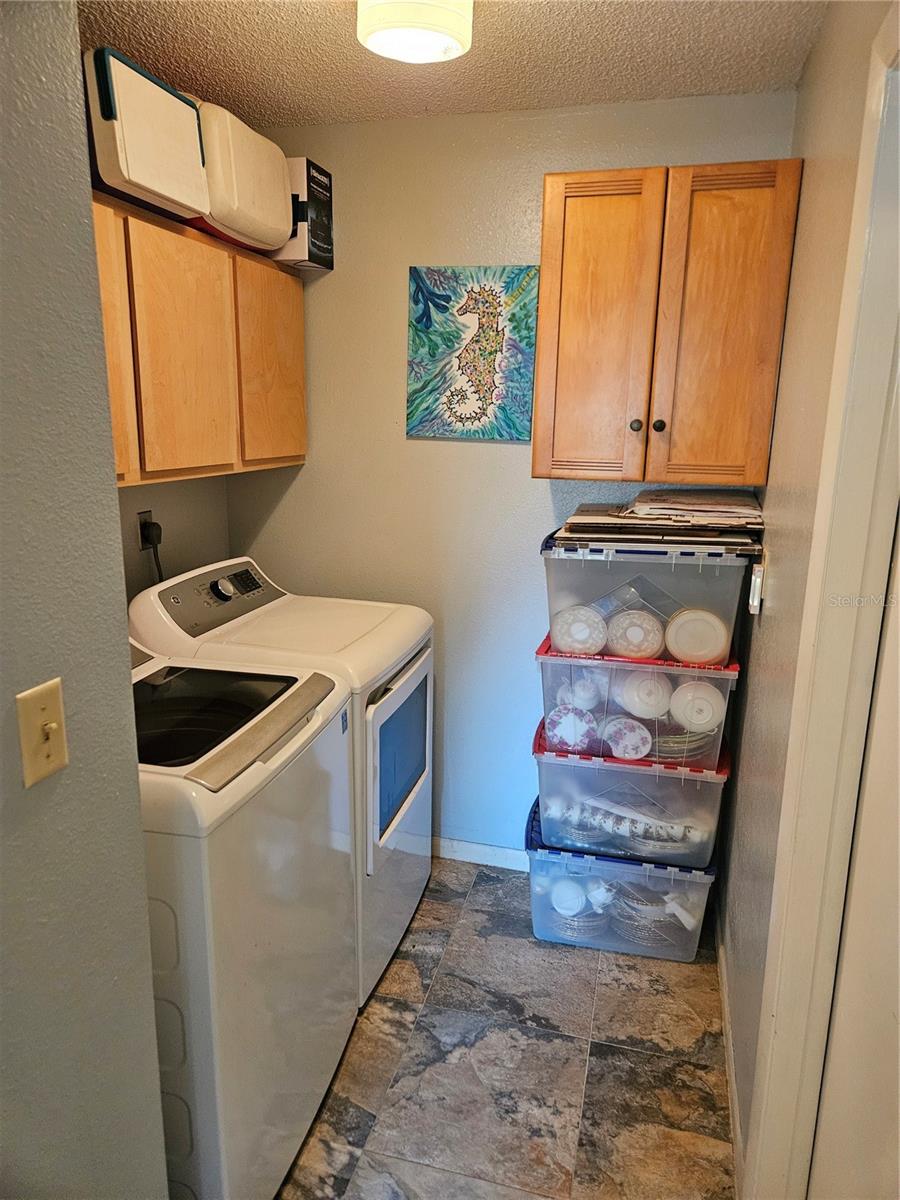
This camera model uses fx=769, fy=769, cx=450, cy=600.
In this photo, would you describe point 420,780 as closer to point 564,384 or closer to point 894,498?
point 564,384

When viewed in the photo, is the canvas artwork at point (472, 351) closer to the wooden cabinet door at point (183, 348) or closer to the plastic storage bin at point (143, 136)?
the wooden cabinet door at point (183, 348)

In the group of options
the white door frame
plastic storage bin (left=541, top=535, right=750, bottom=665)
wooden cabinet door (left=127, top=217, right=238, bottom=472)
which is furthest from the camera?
plastic storage bin (left=541, top=535, right=750, bottom=665)

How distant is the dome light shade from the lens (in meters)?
1.48

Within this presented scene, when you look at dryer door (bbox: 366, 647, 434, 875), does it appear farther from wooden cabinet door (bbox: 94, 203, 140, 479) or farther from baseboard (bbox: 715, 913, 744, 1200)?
baseboard (bbox: 715, 913, 744, 1200)

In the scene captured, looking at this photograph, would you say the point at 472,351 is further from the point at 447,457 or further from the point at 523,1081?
the point at 523,1081

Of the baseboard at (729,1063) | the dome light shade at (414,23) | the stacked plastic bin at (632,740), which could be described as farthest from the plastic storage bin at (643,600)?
the dome light shade at (414,23)

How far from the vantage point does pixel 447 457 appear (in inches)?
98.6

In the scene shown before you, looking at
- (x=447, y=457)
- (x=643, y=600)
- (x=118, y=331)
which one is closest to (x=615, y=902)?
(x=643, y=600)

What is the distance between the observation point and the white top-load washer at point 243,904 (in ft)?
4.23

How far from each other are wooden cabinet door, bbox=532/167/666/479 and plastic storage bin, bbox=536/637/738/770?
530 mm

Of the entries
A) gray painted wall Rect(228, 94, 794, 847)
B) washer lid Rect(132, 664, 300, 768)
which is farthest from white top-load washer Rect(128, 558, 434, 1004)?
gray painted wall Rect(228, 94, 794, 847)

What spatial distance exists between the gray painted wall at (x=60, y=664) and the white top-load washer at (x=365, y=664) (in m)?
0.85

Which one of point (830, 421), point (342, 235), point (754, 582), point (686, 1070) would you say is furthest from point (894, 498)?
point (342, 235)

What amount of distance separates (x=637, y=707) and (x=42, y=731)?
1561 millimetres
